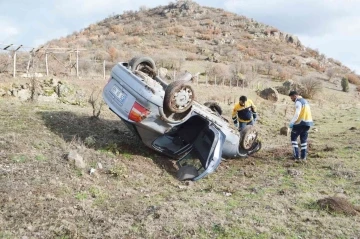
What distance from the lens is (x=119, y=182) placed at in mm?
5910

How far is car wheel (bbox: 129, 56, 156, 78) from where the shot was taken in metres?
7.62

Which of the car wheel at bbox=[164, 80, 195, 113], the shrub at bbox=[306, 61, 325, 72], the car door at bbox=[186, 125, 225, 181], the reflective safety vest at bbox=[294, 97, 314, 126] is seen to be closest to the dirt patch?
the car door at bbox=[186, 125, 225, 181]

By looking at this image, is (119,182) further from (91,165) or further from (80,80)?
(80,80)

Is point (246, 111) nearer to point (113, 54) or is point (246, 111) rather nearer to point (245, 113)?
point (245, 113)

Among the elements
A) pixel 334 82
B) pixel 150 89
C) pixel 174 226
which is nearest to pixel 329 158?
pixel 150 89

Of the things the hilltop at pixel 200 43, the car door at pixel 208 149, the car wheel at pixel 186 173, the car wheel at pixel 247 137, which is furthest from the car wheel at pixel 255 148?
the hilltop at pixel 200 43

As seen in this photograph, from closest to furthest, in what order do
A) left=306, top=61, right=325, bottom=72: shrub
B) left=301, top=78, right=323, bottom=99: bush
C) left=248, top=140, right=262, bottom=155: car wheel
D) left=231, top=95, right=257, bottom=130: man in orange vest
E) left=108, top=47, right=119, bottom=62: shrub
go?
left=248, top=140, right=262, bottom=155: car wheel → left=231, top=95, right=257, bottom=130: man in orange vest → left=301, top=78, right=323, bottom=99: bush → left=108, top=47, right=119, bottom=62: shrub → left=306, top=61, right=325, bottom=72: shrub

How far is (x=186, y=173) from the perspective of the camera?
6.79 metres

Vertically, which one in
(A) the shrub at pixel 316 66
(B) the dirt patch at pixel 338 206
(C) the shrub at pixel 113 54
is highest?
(A) the shrub at pixel 316 66

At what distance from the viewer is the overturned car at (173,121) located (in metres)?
6.51

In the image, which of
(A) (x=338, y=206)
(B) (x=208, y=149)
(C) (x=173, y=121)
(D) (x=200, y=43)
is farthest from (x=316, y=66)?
(A) (x=338, y=206)

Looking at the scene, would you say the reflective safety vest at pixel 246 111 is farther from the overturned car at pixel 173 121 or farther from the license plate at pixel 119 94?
the license plate at pixel 119 94

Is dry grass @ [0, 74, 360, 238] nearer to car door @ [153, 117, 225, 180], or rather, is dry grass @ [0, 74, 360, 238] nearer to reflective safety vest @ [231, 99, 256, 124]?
car door @ [153, 117, 225, 180]

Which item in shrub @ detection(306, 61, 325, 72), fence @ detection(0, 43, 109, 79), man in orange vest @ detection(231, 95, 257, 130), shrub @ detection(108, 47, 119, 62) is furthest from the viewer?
shrub @ detection(306, 61, 325, 72)
